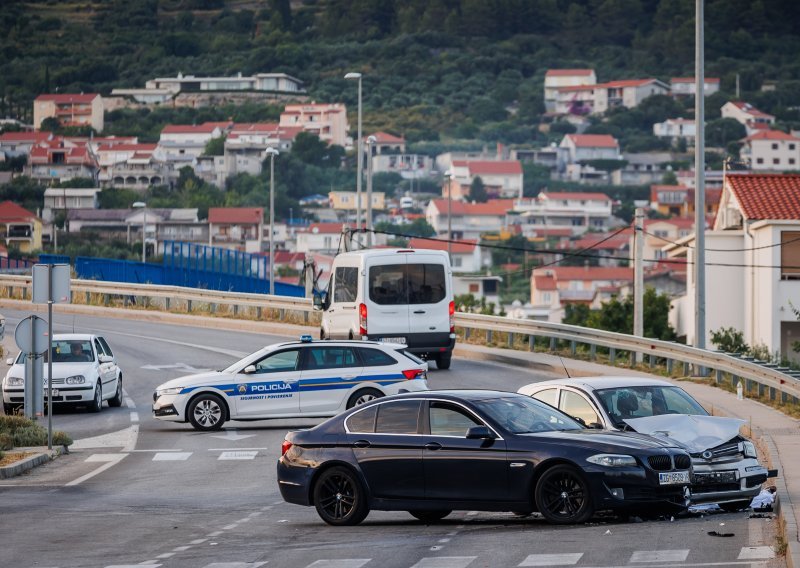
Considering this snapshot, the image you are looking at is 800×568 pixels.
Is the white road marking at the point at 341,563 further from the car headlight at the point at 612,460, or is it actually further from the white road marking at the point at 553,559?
the car headlight at the point at 612,460

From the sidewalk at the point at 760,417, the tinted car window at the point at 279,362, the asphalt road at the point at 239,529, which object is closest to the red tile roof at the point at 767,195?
the sidewalk at the point at 760,417

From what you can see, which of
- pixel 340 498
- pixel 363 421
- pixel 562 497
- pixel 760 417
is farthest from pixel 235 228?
pixel 562 497

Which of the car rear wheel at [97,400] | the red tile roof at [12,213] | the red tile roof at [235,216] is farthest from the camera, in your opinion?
the red tile roof at [235,216]

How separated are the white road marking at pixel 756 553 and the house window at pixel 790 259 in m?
40.8

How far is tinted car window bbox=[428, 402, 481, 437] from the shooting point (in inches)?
640

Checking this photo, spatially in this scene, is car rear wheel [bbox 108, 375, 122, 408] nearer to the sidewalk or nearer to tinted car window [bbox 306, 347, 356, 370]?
tinted car window [bbox 306, 347, 356, 370]

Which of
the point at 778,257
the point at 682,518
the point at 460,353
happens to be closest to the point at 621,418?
the point at 682,518

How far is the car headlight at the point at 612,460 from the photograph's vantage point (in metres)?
15.5

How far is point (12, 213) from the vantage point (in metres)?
182

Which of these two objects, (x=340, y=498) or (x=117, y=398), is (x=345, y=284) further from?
(x=340, y=498)

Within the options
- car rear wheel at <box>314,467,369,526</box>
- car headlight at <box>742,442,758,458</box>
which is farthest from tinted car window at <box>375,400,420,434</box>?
car headlight at <box>742,442,758,458</box>

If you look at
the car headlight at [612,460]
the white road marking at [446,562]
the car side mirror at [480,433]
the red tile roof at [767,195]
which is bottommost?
the white road marking at [446,562]

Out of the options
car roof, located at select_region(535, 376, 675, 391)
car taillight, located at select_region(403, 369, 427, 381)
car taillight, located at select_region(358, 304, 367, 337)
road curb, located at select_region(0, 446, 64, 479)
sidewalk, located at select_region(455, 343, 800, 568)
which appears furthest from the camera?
car taillight, located at select_region(358, 304, 367, 337)

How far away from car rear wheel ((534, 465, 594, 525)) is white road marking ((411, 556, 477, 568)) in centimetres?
190
